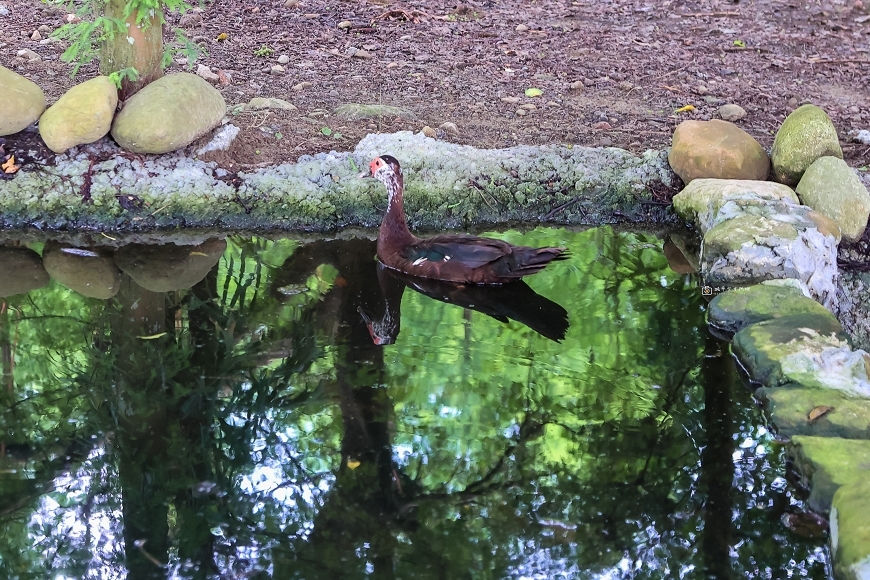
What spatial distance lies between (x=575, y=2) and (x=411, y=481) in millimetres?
8675

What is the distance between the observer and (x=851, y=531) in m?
3.22

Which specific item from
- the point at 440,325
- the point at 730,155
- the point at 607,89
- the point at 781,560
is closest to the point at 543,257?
the point at 440,325

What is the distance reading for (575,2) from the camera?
36.7ft

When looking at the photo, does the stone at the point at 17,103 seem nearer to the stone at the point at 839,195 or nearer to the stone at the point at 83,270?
the stone at the point at 83,270

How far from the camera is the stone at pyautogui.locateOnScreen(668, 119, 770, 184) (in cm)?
674

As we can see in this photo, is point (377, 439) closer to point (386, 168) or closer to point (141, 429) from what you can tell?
point (141, 429)

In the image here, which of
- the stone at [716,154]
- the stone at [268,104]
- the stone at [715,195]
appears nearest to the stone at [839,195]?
the stone at [715,195]

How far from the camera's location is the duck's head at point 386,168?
619 centimetres

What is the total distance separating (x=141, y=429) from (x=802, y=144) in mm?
4910

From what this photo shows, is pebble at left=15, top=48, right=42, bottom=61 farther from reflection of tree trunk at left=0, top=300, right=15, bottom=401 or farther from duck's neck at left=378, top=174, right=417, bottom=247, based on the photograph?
duck's neck at left=378, top=174, right=417, bottom=247

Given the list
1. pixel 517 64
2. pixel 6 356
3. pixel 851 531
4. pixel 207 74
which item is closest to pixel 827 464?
pixel 851 531

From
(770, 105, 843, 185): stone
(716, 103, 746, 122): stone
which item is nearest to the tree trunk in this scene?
(770, 105, 843, 185): stone

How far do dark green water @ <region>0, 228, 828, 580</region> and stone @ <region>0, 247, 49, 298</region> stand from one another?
0.42 ft

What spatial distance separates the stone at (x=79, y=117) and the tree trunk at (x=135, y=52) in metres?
0.33
